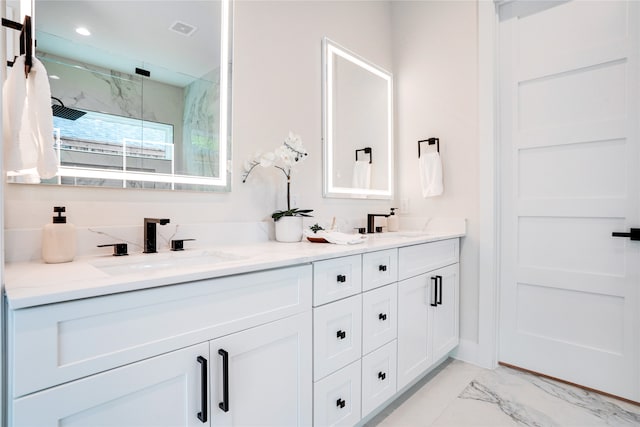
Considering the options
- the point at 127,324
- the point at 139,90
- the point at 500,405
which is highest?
the point at 139,90

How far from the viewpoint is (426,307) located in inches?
74.6

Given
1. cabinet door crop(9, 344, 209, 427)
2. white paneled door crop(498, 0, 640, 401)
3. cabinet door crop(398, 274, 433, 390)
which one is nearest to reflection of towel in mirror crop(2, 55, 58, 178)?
cabinet door crop(9, 344, 209, 427)

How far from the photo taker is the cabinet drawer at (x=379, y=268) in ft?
4.86

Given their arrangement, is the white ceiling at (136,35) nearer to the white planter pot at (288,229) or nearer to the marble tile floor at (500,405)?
the white planter pot at (288,229)

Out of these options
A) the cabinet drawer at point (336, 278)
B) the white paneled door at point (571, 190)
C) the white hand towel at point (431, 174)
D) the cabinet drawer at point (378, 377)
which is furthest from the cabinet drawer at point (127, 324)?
the white paneled door at point (571, 190)

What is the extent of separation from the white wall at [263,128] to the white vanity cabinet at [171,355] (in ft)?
2.01

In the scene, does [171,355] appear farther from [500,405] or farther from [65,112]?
[500,405]

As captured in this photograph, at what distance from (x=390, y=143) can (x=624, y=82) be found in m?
1.37

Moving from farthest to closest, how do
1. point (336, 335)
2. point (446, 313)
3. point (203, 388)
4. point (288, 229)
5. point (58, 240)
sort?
point (446, 313), point (288, 229), point (336, 335), point (58, 240), point (203, 388)

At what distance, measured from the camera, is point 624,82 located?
181 cm

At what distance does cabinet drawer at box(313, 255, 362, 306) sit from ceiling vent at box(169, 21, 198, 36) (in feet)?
3.92

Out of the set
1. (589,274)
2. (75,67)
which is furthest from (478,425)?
(75,67)

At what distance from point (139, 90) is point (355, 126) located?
139 cm

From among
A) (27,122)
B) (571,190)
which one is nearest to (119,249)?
(27,122)
